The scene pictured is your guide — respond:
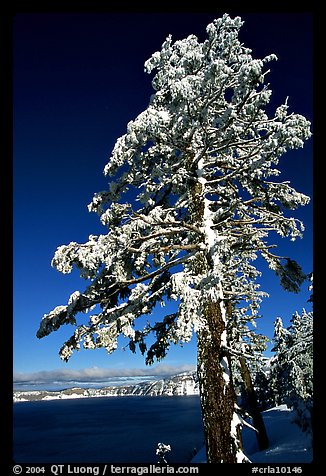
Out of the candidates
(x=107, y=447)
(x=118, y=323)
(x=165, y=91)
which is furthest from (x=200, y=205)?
(x=107, y=447)

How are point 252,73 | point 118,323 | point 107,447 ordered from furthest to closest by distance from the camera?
point 107,447 → point 118,323 → point 252,73

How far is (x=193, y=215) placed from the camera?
8.27m

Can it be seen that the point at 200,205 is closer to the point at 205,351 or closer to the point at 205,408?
the point at 205,351

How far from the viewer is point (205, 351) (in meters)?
6.83

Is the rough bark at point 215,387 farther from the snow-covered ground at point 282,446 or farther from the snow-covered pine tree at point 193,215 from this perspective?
the snow-covered ground at point 282,446

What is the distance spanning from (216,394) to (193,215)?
3.77m

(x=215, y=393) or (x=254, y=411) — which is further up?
(x=215, y=393)

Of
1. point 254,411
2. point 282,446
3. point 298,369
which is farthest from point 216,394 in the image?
point 298,369

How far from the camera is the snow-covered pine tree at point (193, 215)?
21.4ft

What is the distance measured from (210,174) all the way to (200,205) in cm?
139

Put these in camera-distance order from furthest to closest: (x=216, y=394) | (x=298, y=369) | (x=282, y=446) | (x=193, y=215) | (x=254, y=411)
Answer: (x=298, y=369)
(x=254, y=411)
(x=282, y=446)
(x=193, y=215)
(x=216, y=394)

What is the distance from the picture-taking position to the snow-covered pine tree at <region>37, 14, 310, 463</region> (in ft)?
21.4

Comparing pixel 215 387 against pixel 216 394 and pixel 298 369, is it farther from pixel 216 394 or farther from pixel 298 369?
pixel 298 369

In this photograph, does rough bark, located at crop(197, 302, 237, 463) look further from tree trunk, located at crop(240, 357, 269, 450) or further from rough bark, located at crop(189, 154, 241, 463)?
tree trunk, located at crop(240, 357, 269, 450)
